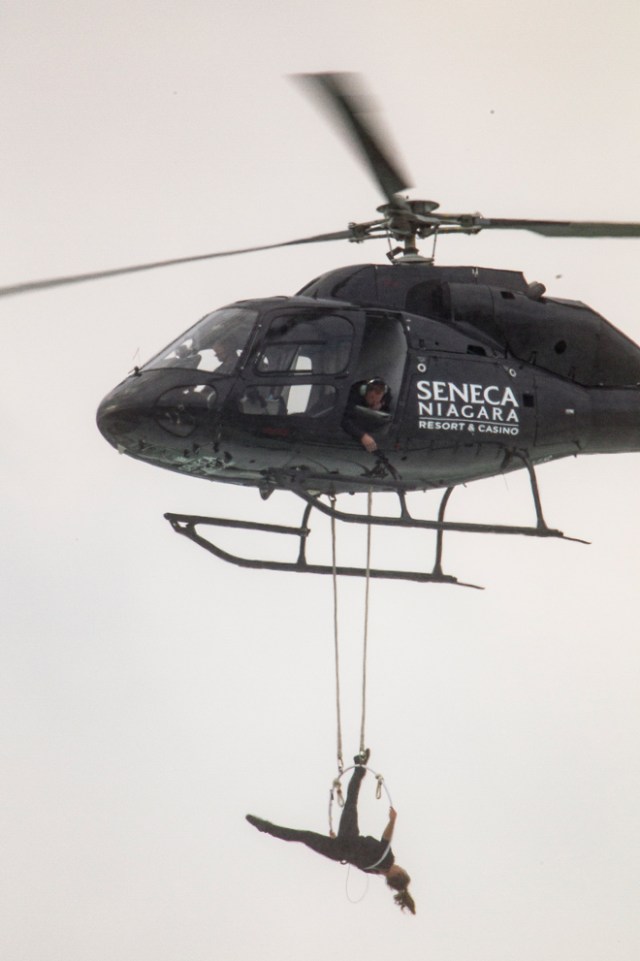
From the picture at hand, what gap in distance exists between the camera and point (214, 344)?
521 inches

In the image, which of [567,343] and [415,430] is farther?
[567,343]

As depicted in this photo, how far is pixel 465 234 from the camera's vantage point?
14367 millimetres

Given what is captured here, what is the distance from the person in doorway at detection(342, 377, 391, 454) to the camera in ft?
43.8

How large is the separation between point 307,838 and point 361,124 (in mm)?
5010

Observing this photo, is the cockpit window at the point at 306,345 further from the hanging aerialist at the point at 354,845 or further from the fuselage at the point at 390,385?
the hanging aerialist at the point at 354,845

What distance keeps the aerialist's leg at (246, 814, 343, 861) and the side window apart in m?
2.91

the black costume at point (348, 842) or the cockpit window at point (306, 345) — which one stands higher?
the cockpit window at point (306, 345)

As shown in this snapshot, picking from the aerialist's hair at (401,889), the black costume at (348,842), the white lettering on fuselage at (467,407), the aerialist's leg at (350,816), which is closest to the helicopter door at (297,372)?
the white lettering on fuselage at (467,407)

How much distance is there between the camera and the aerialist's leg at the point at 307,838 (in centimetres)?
1362

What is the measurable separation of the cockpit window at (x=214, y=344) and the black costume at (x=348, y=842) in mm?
3225

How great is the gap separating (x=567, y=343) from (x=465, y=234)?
1146 millimetres

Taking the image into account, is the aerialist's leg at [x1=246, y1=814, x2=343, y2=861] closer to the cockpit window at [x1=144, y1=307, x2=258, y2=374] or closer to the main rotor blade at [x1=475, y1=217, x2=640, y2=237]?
the cockpit window at [x1=144, y1=307, x2=258, y2=374]

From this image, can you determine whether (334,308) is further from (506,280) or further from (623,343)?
(623,343)

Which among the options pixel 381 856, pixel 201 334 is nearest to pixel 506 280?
pixel 201 334
